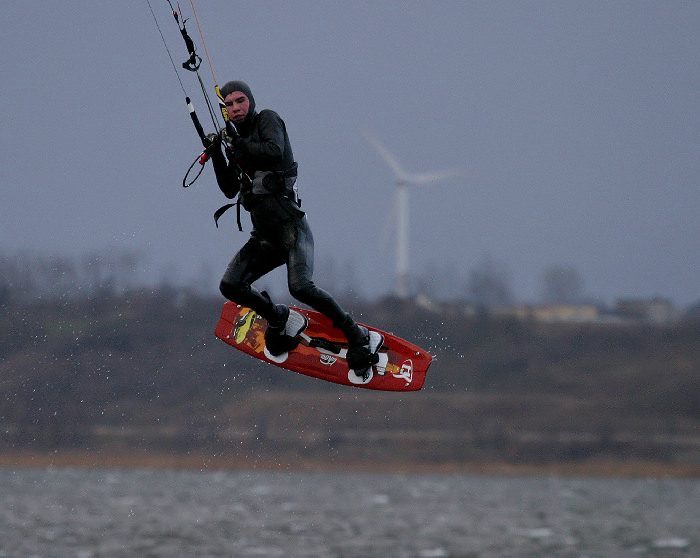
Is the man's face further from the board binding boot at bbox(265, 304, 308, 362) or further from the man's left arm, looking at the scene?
the board binding boot at bbox(265, 304, 308, 362)

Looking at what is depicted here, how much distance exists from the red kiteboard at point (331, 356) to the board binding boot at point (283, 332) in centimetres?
9

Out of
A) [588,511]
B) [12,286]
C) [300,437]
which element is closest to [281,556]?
[12,286]

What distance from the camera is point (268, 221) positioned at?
A: 697 inches

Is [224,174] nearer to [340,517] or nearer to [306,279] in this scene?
[306,279]

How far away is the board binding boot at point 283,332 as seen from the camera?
62.3ft

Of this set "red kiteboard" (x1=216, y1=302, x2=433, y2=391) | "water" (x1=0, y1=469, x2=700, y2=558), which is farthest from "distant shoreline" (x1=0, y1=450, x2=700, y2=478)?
"red kiteboard" (x1=216, y1=302, x2=433, y2=391)

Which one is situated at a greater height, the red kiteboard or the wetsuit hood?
the wetsuit hood

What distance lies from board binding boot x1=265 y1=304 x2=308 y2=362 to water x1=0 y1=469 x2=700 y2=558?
4052 centimetres

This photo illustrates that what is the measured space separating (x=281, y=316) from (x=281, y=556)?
45.2 metres

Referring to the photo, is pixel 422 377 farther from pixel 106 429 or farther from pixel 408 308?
pixel 106 429

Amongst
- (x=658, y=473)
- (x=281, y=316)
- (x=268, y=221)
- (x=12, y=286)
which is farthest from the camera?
(x=658, y=473)

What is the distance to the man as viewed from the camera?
17.0m

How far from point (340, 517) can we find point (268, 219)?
6993 centimetres

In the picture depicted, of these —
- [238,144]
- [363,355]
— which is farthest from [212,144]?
[363,355]
